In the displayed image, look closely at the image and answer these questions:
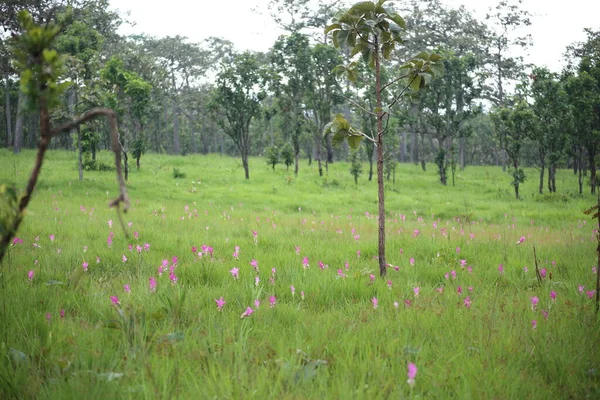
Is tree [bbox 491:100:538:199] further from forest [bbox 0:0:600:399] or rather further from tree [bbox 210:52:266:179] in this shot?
forest [bbox 0:0:600:399]

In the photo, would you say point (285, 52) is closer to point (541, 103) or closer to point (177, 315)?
point (541, 103)

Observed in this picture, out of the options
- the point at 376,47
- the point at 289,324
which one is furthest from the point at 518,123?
the point at 289,324

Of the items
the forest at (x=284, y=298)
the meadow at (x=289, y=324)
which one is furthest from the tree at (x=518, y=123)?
the meadow at (x=289, y=324)

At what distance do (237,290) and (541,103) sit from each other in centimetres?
2413

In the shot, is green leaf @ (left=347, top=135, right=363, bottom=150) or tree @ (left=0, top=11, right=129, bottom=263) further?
green leaf @ (left=347, top=135, right=363, bottom=150)

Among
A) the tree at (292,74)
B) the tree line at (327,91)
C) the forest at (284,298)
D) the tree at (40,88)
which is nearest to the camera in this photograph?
the tree at (40,88)

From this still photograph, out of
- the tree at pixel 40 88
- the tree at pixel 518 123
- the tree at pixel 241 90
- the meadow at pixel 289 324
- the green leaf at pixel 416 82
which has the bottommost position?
the meadow at pixel 289 324

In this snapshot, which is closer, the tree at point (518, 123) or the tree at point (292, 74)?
the tree at point (518, 123)

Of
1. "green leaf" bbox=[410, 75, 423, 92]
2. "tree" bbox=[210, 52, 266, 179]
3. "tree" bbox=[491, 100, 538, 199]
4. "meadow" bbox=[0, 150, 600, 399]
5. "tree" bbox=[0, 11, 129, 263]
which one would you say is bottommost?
"meadow" bbox=[0, 150, 600, 399]

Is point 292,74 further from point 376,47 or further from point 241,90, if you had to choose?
point 376,47

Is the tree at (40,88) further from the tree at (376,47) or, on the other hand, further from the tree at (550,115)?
the tree at (550,115)

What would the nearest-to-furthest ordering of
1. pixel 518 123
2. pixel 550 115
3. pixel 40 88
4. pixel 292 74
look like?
pixel 40 88 < pixel 518 123 < pixel 550 115 < pixel 292 74

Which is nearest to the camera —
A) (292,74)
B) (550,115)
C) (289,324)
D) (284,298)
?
(289,324)

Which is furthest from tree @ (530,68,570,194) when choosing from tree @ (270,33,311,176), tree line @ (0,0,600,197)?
tree @ (270,33,311,176)
